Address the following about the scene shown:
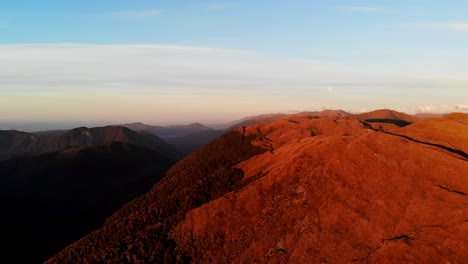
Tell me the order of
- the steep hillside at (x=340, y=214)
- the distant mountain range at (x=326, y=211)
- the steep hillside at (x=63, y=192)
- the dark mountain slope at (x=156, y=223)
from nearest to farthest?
the steep hillside at (x=340, y=214)
the distant mountain range at (x=326, y=211)
the dark mountain slope at (x=156, y=223)
the steep hillside at (x=63, y=192)

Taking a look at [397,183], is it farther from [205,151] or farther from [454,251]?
[205,151]

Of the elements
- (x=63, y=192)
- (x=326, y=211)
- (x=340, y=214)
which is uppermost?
Result: (x=326, y=211)

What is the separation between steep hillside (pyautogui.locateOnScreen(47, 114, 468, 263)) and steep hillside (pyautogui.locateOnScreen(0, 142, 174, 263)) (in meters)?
40.9

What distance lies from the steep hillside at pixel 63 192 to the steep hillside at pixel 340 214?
40.9 metres

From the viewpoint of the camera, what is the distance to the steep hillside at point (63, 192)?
97.2 meters

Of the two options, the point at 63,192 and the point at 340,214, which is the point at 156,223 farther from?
the point at 63,192

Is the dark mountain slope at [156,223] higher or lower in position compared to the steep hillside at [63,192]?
higher

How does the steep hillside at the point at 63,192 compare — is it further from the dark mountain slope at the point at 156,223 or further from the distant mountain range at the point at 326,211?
the distant mountain range at the point at 326,211

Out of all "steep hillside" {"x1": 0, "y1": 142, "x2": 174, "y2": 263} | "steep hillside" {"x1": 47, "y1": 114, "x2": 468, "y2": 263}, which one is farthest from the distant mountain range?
"steep hillside" {"x1": 0, "y1": 142, "x2": 174, "y2": 263}

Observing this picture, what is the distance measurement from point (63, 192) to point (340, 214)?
122627 mm

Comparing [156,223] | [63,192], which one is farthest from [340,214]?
[63,192]

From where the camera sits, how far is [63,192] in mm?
137250

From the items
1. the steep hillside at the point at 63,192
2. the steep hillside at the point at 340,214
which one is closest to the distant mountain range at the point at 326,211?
the steep hillside at the point at 340,214

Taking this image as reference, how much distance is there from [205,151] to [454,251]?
9481 cm
